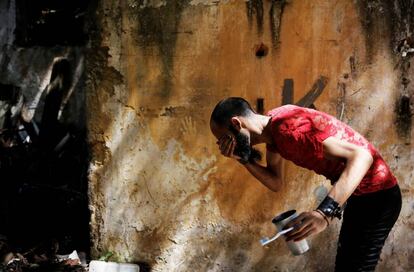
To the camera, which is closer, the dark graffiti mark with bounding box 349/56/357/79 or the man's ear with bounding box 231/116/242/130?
the man's ear with bounding box 231/116/242/130

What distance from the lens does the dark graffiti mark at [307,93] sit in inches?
147

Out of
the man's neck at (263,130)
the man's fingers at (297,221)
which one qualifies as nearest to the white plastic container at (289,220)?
the man's fingers at (297,221)

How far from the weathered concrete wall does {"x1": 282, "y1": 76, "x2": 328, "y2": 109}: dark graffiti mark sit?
1.4 inches

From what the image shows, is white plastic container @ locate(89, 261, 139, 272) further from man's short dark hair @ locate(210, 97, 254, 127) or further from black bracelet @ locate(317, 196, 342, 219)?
black bracelet @ locate(317, 196, 342, 219)

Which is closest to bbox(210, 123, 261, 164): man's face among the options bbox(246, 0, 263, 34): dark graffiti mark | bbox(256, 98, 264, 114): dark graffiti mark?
bbox(256, 98, 264, 114): dark graffiti mark

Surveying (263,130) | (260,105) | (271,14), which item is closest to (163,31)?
(271,14)

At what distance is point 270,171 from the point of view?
9.90ft

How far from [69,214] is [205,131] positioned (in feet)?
6.60

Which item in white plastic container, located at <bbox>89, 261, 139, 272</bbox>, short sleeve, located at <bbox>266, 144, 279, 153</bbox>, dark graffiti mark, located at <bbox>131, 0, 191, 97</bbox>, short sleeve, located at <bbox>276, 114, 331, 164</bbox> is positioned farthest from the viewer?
white plastic container, located at <bbox>89, 261, 139, 272</bbox>

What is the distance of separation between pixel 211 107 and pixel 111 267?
1.44m

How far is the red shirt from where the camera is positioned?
2.44m

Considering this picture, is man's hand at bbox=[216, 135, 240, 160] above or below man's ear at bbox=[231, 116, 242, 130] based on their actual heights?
below

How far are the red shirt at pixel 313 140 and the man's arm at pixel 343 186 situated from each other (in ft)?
0.19

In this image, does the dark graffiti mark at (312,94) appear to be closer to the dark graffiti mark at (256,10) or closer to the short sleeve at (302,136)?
the dark graffiti mark at (256,10)
